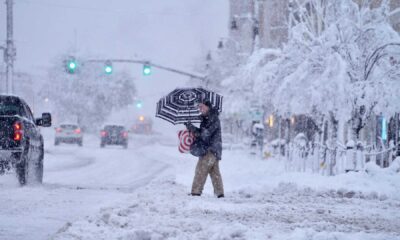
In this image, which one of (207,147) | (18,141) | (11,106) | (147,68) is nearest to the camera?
(207,147)

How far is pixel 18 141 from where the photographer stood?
511 inches

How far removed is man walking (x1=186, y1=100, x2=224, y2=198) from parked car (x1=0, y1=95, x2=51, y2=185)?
11.8 feet

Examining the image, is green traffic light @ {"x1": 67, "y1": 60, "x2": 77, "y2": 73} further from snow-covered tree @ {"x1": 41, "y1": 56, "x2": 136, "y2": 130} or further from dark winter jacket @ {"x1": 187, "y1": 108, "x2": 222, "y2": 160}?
snow-covered tree @ {"x1": 41, "y1": 56, "x2": 136, "y2": 130}

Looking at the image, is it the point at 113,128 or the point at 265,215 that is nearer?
the point at 265,215

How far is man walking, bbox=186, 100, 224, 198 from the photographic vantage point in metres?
11.6

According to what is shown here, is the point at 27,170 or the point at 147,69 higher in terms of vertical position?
the point at 147,69

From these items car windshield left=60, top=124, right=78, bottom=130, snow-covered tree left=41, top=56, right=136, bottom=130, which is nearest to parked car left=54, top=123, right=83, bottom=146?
car windshield left=60, top=124, right=78, bottom=130

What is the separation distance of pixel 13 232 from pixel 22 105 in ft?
24.3

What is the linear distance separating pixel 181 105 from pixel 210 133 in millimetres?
2009

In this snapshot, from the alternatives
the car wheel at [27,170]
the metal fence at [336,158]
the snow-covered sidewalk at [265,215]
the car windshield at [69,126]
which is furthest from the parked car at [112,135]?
the snow-covered sidewalk at [265,215]

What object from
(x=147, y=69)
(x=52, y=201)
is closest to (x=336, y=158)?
(x=52, y=201)

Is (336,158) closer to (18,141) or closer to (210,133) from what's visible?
(210,133)

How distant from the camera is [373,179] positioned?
49.6ft

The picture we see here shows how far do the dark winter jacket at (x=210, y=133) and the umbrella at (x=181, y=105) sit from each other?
5.39ft
